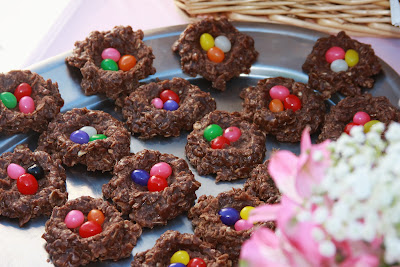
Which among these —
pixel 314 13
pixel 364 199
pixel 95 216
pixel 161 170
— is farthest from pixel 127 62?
pixel 364 199

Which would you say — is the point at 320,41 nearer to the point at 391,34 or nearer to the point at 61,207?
the point at 391,34

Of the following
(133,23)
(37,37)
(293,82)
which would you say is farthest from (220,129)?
(37,37)

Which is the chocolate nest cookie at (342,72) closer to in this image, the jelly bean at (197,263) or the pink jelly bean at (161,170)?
the pink jelly bean at (161,170)

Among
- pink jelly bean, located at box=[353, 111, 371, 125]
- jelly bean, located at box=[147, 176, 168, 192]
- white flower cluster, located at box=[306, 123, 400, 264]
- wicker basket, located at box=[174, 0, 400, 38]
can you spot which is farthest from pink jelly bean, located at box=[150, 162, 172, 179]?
white flower cluster, located at box=[306, 123, 400, 264]

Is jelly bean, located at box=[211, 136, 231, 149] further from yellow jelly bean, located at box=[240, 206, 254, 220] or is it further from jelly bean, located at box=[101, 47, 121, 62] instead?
jelly bean, located at box=[101, 47, 121, 62]

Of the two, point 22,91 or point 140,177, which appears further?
point 22,91

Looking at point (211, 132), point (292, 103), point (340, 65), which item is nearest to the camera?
point (211, 132)

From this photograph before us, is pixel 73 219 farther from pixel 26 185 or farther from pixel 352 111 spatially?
pixel 352 111
